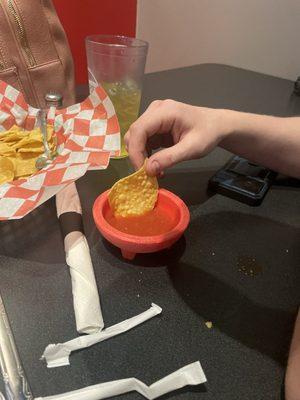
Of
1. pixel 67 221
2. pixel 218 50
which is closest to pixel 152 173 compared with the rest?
pixel 67 221

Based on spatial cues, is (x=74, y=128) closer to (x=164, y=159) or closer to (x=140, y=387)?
(x=164, y=159)

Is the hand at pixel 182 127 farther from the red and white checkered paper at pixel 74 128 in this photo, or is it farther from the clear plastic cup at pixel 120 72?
the clear plastic cup at pixel 120 72

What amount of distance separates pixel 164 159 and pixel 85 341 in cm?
31

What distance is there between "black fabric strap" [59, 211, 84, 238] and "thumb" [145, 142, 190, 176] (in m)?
0.15

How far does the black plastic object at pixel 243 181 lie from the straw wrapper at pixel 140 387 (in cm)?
43

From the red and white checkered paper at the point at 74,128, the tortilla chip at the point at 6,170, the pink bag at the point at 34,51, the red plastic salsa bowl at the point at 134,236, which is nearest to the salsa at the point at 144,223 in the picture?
the red plastic salsa bowl at the point at 134,236

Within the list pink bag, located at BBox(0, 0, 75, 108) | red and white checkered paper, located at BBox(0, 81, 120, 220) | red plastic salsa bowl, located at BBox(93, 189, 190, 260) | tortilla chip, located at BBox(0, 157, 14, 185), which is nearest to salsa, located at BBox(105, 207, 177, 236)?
red plastic salsa bowl, located at BBox(93, 189, 190, 260)

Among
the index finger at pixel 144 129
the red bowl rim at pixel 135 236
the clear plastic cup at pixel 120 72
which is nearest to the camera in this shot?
the red bowl rim at pixel 135 236

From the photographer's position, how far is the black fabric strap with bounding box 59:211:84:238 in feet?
2.25

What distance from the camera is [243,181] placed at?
2.84 feet

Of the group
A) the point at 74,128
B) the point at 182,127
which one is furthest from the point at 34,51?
the point at 182,127

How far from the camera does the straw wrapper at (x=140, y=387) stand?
1.47ft

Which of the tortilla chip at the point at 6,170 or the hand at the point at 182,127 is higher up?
the hand at the point at 182,127

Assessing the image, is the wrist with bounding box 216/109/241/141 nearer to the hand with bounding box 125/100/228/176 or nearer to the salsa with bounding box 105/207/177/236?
the hand with bounding box 125/100/228/176
